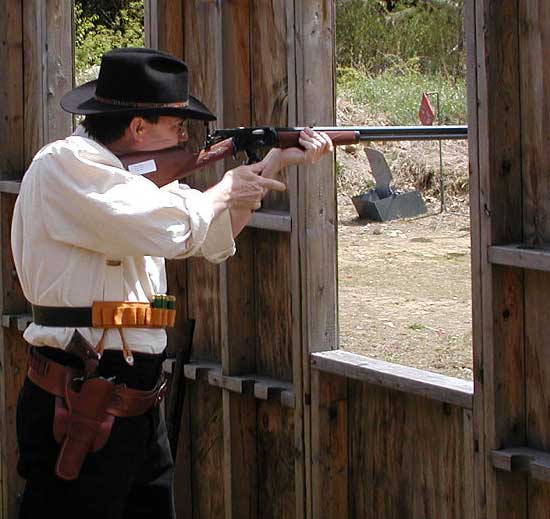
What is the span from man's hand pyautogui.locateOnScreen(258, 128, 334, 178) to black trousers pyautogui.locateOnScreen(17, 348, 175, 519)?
2.61 feet

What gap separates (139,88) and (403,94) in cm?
1113

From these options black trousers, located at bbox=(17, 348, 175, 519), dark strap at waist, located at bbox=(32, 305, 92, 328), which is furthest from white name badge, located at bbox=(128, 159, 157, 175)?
black trousers, located at bbox=(17, 348, 175, 519)

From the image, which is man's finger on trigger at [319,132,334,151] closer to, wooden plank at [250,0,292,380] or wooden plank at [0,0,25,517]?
wooden plank at [250,0,292,380]

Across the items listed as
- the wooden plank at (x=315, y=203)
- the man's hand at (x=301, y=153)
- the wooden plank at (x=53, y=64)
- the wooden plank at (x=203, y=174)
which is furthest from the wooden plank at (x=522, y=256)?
the wooden plank at (x=53, y=64)

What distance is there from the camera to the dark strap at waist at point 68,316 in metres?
4.28

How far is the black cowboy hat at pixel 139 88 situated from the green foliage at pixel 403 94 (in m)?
10.1

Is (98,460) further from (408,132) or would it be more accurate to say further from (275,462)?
(408,132)

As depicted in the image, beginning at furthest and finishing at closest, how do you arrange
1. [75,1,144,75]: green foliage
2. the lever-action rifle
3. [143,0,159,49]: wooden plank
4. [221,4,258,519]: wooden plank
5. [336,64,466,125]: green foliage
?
[75,1,144,75]: green foliage
[336,64,466,125]: green foliage
[143,0,159,49]: wooden plank
[221,4,258,519]: wooden plank
the lever-action rifle

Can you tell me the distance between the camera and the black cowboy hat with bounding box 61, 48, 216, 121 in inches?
171

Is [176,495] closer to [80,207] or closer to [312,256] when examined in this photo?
[312,256]

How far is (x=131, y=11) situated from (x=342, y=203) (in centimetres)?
977

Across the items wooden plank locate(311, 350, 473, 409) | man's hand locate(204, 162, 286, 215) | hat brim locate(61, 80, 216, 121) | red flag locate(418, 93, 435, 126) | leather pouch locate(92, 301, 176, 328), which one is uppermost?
red flag locate(418, 93, 435, 126)

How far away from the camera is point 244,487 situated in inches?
220

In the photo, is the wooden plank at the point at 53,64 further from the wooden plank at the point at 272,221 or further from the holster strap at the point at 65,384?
the holster strap at the point at 65,384
